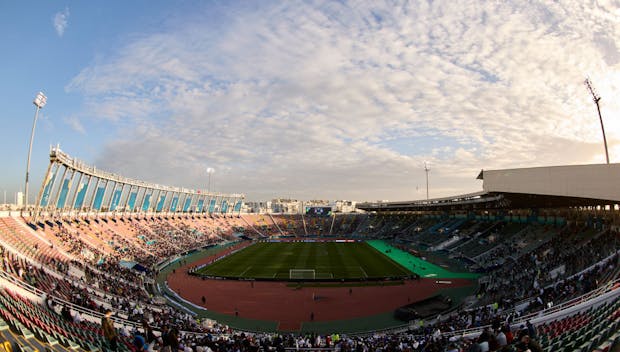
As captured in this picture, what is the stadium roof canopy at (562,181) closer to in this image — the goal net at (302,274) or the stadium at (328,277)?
the stadium at (328,277)

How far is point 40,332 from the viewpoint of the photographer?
33.6 ft

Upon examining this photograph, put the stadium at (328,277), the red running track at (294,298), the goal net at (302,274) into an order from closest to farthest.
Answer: the stadium at (328,277), the red running track at (294,298), the goal net at (302,274)

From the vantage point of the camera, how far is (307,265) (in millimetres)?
48719

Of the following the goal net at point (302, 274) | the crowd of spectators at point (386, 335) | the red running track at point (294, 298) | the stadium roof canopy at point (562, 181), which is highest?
the stadium roof canopy at point (562, 181)

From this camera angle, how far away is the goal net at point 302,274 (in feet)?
132

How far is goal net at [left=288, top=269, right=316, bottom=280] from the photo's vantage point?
40.3m


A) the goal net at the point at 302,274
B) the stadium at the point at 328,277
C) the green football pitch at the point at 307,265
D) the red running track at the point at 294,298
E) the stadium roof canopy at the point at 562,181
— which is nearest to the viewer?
the stadium at the point at 328,277

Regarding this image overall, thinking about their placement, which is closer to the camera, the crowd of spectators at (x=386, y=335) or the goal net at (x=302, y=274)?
the crowd of spectators at (x=386, y=335)

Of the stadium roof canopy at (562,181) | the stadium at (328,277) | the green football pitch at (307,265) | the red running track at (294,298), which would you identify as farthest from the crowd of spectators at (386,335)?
the green football pitch at (307,265)

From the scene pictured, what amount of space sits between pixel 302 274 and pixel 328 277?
11.2 feet

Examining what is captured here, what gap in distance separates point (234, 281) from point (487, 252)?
108 feet

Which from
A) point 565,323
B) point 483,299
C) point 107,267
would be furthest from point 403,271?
point 107,267

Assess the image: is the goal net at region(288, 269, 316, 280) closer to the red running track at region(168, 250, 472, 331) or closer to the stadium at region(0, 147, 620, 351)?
the stadium at region(0, 147, 620, 351)

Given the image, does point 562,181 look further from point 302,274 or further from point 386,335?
point 302,274
